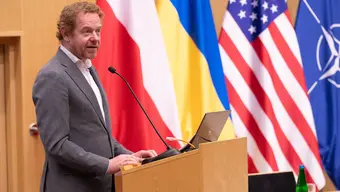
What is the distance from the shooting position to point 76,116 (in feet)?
10.8

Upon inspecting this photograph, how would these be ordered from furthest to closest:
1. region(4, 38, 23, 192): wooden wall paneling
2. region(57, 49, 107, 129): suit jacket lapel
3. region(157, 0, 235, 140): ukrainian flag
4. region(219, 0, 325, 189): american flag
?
region(219, 0, 325, 189): american flag, region(157, 0, 235, 140): ukrainian flag, region(4, 38, 23, 192): wooden wall paneling, region(57, 49, 107, 129): suit jacket lapel

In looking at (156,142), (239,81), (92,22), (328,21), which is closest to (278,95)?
(239,81)

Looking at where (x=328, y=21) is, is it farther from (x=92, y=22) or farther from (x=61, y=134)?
(x=61, y=134)

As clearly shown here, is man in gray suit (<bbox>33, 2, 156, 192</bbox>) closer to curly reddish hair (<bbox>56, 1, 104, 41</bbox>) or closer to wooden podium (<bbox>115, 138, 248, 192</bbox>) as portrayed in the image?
curly reddish hair (<bbox>56, 1, 104, 41</bbox>)

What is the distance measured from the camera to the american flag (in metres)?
5.40

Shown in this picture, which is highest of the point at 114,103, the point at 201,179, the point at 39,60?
the point at 39,60

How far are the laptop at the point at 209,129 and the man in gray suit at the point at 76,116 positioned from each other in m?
0.30

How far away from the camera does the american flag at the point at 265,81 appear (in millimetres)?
5398

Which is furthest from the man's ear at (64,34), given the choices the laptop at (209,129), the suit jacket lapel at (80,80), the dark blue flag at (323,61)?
the dark blue flag at (323,61)

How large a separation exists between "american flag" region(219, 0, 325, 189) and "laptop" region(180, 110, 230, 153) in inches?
84.2

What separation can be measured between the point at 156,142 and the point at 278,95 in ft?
3.83

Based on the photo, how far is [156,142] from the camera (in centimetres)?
491

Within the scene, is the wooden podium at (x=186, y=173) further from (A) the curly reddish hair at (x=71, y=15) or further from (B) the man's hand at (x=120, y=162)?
(A) the curly reddish hair at (x=71, y=15)

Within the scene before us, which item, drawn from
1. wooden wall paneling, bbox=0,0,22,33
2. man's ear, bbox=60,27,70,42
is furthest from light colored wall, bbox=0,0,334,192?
man's ear, bbox=60,27,70,42
